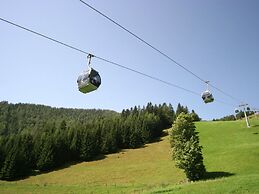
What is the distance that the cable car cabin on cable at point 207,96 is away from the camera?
23234 millimetres

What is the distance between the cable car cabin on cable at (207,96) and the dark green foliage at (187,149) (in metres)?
28.1

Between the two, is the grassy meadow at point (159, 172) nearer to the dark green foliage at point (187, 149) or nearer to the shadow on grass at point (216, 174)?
the shadow on grass at point (216, 174)

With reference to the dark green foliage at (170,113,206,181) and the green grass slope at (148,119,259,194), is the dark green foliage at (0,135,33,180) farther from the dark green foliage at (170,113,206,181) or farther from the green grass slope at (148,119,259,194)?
the green grass slope at (148,119,259,194)

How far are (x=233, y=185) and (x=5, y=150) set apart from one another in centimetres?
7247

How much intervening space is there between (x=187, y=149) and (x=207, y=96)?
96.2ft

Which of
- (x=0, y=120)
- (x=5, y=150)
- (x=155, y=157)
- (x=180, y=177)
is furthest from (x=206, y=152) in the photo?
(x=0, y=120)

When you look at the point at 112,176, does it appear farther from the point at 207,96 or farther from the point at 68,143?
the point at 207,96

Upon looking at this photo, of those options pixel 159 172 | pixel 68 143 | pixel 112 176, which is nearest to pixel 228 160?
pixel 159 172

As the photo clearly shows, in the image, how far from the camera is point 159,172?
61.6 meters

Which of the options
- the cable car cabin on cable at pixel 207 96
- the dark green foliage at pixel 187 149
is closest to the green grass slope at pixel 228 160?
the dark green foliage at pixel 187 149

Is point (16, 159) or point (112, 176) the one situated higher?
point (16, 159)

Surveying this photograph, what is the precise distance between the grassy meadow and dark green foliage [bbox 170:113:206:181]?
205 cm

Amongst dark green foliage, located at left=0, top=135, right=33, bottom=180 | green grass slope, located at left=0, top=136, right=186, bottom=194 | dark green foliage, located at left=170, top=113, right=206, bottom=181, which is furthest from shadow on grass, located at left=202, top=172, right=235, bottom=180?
dark green foliage, located at left=0, top=135, right=33, bottom=180

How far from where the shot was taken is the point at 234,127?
98.8 m
